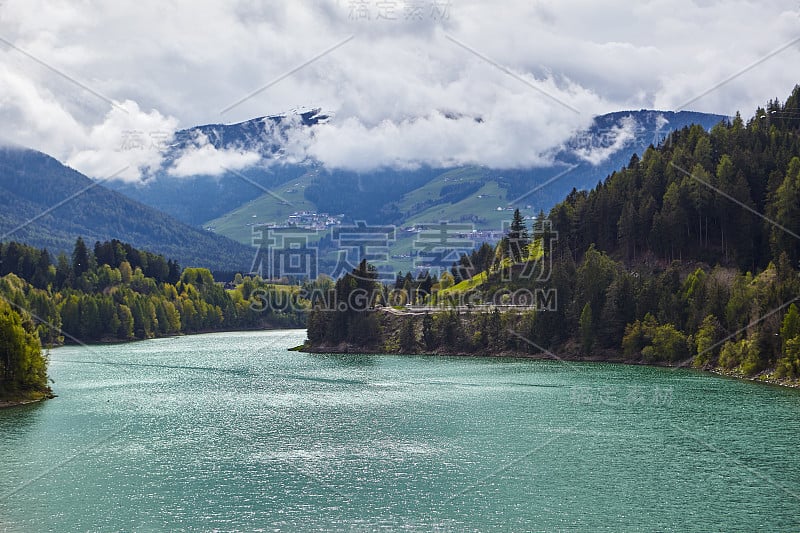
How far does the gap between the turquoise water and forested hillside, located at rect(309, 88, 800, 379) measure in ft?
44.6

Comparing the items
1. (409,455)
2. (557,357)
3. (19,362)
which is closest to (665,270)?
(557,357)

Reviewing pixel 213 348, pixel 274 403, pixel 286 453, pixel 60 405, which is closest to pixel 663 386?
pixel 274 403

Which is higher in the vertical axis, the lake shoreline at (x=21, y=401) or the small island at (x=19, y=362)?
the small island at (x=19, y=362)

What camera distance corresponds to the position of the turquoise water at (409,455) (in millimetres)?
54719

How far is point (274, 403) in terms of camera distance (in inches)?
3942

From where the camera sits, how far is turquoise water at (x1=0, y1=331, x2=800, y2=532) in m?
54.7

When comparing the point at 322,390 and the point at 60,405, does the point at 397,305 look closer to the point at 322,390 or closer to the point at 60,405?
the point at 322,390

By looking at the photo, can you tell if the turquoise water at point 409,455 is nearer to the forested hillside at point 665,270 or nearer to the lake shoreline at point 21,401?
the lake shoreline at point 21,401

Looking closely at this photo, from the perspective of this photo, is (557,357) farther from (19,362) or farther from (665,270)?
(19,362)

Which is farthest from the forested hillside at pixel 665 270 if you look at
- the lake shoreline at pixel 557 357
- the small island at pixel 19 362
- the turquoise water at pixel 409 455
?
the small island at pixel 19 362

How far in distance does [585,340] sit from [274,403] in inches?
Result: 2506

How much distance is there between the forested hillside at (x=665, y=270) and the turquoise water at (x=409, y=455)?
44.6ft

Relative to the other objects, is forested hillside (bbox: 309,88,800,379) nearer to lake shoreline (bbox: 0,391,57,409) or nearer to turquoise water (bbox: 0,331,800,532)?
turquoise water (bbox: 0,331,800,532)

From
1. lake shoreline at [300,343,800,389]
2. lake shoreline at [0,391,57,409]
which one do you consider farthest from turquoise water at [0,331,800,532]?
lake shoreline at [300,343,800,389]
